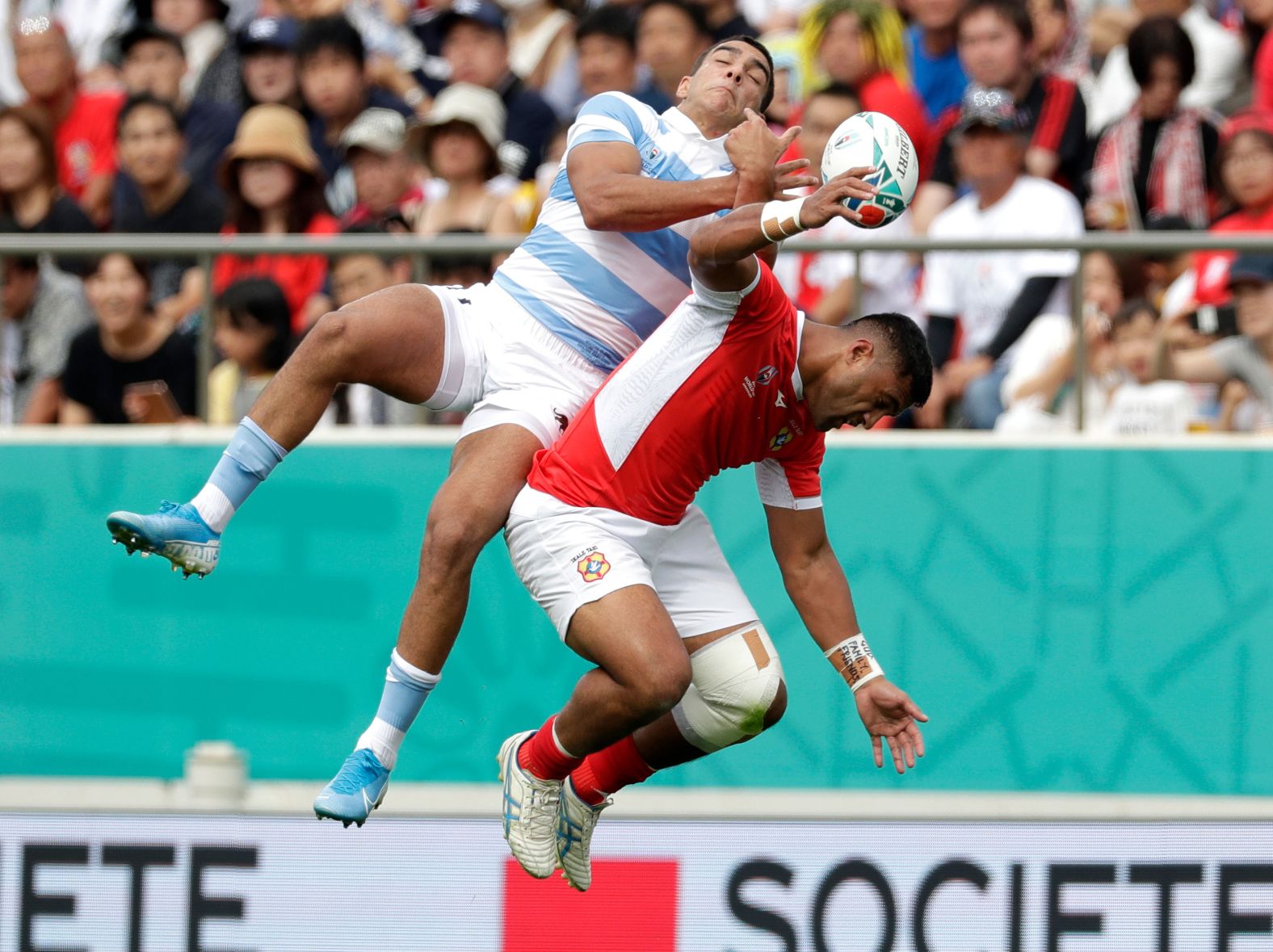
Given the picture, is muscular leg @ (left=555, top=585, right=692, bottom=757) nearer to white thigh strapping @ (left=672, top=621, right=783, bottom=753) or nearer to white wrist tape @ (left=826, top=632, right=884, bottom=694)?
white thigh strapping @ (left=672, top=621, right=783, bottom=753)

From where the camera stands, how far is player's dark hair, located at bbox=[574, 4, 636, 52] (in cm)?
941

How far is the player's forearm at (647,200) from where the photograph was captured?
5570 millimetres

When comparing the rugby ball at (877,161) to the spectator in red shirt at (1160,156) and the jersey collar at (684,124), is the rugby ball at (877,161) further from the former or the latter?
the spectator in red shirt at (1160,156)

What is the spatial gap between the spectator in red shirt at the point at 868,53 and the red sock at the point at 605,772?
363 cm

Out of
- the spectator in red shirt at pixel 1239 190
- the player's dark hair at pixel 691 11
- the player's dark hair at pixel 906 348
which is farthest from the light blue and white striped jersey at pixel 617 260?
the player's dark hair at pixel 691 11

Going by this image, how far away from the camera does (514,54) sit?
1020 cm

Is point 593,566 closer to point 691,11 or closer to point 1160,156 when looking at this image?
point 1160,156

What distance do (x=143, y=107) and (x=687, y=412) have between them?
475cm

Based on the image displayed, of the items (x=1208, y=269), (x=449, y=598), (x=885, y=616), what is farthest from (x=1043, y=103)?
(x=449, y=598)

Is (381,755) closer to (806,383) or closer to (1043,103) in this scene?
(806,383)

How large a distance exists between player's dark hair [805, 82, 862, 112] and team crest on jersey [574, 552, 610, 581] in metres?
3.43

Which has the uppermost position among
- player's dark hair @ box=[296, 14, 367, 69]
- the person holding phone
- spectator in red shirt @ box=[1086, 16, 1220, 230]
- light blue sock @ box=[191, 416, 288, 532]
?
player's dark hair @ box=[296, 14, 367, 69]

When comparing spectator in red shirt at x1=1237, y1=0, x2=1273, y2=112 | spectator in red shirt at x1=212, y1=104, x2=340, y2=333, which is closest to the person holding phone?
spectator in red shirt at x1=212, y1=104, x2=340, y2=333

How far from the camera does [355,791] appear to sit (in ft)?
19.1
